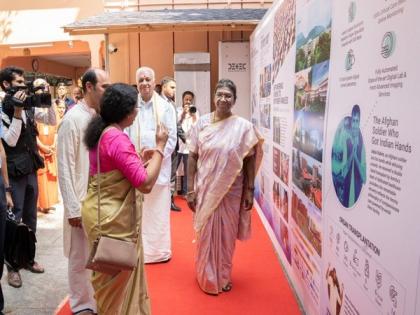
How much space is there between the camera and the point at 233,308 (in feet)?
9.43

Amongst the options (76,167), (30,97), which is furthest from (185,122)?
(76,167)

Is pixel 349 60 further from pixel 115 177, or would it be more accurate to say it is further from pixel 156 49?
pixel 156 49

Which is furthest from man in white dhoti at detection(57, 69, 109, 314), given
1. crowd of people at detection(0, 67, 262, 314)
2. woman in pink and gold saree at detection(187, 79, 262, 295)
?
woman in pink and gold saree at detection(187, 79, 262, 295)

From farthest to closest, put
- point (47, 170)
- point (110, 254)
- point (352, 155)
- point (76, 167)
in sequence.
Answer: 1. point (47, 170)
2. point (76, 167)
3. point (110, 254)
4. point (352, 155)

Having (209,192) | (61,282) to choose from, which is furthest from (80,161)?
(61,282)

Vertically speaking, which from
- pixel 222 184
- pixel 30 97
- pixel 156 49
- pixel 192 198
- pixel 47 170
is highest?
pixel 156 49

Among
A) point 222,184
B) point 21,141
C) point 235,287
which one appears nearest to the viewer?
point 222,184

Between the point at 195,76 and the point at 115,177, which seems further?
the point at 195,76

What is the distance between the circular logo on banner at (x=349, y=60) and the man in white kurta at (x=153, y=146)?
6.44ft

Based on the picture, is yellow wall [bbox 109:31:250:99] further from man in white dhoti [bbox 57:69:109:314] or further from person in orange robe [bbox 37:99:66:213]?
man in white dhoti [bbox 57:69:109:314]

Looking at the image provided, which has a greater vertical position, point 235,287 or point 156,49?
point 156,49

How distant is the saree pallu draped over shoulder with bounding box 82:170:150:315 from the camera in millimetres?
1972

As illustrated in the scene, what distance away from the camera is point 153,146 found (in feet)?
11.6

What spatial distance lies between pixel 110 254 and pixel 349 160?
46.0 inches
